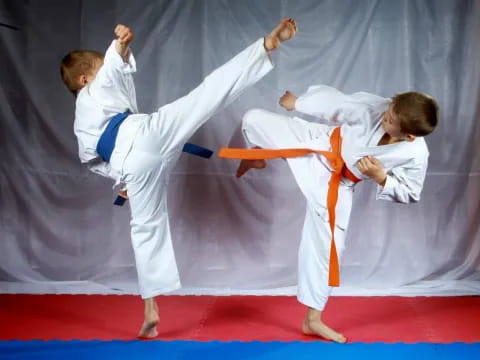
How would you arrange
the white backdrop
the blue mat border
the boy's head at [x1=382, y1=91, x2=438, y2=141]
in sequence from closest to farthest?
the boy's head at [x1=382, y1=91, x2=438, y2=141] < the blue mat border < the white backdrop

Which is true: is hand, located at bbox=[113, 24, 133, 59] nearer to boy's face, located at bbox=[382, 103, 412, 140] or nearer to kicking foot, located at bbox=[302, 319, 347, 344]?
boy's face, located at bbox=[382, 103, 412, 140]

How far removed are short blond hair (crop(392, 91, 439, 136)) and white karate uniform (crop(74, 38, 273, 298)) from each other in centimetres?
64

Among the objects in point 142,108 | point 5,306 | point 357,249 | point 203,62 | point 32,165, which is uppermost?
point 203,62

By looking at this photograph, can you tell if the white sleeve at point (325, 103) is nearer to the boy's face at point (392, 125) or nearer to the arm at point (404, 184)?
the boy's face at point (392, 125)

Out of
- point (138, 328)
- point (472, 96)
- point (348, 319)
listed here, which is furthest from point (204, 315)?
point (472, 96)

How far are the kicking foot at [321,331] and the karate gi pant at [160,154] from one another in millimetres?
700

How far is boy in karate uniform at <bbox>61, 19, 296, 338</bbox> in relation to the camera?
2836mm

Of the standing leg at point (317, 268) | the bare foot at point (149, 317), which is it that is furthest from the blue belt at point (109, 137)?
the standing leg at point (317, 268)

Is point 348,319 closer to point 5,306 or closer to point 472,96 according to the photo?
point 472,96

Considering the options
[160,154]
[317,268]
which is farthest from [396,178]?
[160,154]

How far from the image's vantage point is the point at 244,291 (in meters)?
3.98

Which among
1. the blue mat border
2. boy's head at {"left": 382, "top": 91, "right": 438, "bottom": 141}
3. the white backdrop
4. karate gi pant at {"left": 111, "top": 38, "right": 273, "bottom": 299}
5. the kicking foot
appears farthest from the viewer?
the white backdrop

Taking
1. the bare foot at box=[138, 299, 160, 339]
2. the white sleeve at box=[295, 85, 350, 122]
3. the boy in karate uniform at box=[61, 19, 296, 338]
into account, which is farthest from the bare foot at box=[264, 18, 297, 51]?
the bare foot at box=[138, 299, 160, 339]

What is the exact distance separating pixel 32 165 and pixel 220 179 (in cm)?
125
